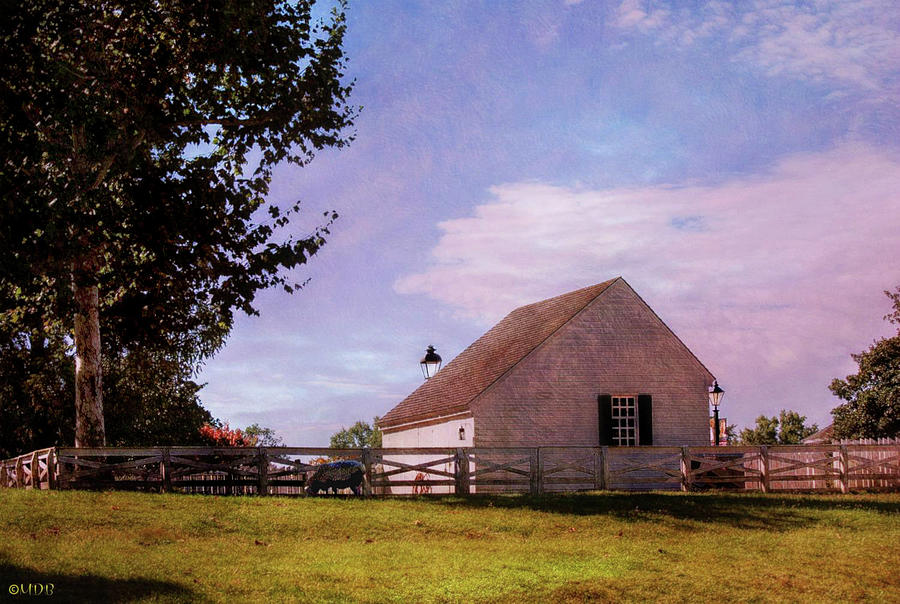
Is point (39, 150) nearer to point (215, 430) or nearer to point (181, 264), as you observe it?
point (181, 264)

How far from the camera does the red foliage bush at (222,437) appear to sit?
126 feet

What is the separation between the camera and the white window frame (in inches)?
1283

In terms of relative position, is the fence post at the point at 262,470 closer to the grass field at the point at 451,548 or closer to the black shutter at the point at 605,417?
the grass field at the point at 451,548

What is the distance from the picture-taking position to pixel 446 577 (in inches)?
624

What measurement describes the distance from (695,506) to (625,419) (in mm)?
8524

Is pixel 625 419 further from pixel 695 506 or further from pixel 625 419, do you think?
pixel 695 506

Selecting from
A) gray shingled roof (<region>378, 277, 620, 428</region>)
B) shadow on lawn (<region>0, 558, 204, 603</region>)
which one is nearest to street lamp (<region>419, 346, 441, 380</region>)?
gray shingled roof (<region>378, 277, 620, 428</region>)

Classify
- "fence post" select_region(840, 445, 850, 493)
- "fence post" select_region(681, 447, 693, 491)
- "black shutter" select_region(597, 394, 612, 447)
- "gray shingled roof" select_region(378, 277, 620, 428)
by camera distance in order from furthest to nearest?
"gray shingled roof" select_region(378, 277, 620, 428) → "black shutter" select_region(597, 394, 612, 447) → "fence post" select_region(840, 445, 850, 493) → "fence post" select_region(681, 447, 693, 491)

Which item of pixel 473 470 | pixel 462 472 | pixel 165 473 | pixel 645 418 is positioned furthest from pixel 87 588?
pixel 645 418

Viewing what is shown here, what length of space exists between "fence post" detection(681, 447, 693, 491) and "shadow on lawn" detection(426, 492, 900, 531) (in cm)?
122

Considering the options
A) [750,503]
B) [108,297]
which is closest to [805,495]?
[750,503]

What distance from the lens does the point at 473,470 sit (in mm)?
28250

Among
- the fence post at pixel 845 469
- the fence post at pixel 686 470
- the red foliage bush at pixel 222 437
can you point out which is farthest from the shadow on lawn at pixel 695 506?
the red foliage bush at pixel 222 437
